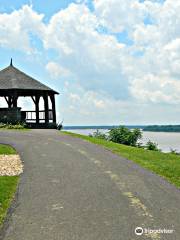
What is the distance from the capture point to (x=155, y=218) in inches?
323

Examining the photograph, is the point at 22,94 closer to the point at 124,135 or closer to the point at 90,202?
the point at 124,135

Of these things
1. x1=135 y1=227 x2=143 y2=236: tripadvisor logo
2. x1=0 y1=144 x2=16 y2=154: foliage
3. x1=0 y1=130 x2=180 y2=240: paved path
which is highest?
x1=0 y1=144 x2=16 y2=154: foliage

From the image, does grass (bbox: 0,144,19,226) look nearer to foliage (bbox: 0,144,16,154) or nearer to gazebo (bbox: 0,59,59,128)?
foliage (bbox: 0,144,16,154)

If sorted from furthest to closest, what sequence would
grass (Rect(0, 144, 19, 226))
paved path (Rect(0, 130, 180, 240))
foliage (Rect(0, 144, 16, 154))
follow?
→ foliage (Rect(0, 144, 16, 154))
grass (Rect(0, 144, 19, 226))
paved path (Rect(0, 130, 180, 240))

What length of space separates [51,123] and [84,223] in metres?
34.7

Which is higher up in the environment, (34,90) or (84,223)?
(34,90)

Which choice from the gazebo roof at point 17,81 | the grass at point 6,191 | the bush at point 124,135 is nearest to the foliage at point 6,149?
the grass at point 6,191

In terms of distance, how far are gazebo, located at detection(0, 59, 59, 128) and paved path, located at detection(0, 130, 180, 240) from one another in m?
23.8

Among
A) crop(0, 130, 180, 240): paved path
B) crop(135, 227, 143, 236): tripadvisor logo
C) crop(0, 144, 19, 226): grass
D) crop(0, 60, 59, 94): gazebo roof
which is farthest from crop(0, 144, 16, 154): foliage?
crop(0, 60, 59, 94): gazebo roof

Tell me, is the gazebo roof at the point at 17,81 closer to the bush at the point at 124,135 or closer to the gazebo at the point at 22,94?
the gazebo at the point at 22,94

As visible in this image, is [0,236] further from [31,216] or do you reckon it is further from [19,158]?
[19,158]

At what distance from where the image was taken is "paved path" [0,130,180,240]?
7359 millimetres

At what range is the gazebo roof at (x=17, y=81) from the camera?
128 ft

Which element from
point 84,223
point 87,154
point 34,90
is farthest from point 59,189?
point 34,90
